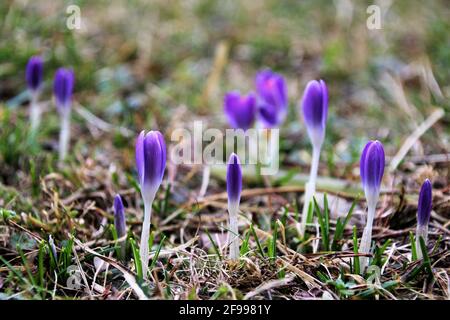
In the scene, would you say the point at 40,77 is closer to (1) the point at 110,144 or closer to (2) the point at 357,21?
(1) the point at 110,144

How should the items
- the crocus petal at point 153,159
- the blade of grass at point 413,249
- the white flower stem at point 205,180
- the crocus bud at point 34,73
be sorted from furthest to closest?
the crocus bud at point 34,73, the white flower stem at point 205,180, the blade of grass at point 413,249, the crocus petal at point 153,159

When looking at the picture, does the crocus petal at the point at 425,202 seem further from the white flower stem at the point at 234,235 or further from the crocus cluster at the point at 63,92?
the crocus cluster at the point at 63,92

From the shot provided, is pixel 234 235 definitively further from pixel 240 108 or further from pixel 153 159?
pixel 240 108

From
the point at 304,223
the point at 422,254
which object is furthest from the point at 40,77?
the point at 422,254

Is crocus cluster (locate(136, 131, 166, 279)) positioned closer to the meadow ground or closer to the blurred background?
the meadow ground

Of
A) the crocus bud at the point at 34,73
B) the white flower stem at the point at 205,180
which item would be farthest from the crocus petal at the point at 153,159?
the crocus bud at the point at 34,73

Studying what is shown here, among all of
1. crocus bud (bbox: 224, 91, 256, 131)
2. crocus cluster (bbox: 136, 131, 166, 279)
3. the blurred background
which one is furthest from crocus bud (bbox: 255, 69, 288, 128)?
crocus cluster (bbox: 136, 131, 166, 279)
